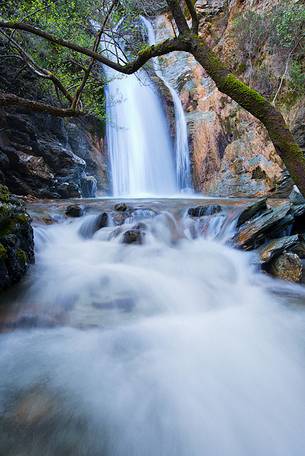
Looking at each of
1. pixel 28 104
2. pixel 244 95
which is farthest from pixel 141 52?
pixel 28 104

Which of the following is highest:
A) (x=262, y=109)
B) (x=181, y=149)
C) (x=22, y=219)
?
(x=181, y=149)

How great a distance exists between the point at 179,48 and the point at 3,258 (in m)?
3.26

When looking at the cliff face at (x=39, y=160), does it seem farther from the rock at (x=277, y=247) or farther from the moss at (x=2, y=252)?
the rock at (x=277, y=247)

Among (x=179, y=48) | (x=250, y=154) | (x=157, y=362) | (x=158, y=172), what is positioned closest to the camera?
(x=157, y=362)

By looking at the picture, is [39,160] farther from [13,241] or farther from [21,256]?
[13,241]

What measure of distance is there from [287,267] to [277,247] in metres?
0.46

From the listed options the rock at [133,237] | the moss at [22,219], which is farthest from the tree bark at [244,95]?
the rock at [133,237]

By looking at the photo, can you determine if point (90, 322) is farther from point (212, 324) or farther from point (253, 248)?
point (253, 248)

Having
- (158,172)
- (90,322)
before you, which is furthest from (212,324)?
(158,172)

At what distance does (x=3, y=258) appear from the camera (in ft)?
12.7

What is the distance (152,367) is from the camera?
106 inches

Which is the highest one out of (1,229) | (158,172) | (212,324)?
(158,172)

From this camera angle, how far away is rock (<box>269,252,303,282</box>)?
4879 millimetres

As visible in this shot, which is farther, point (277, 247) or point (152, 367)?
point (277, 247)
